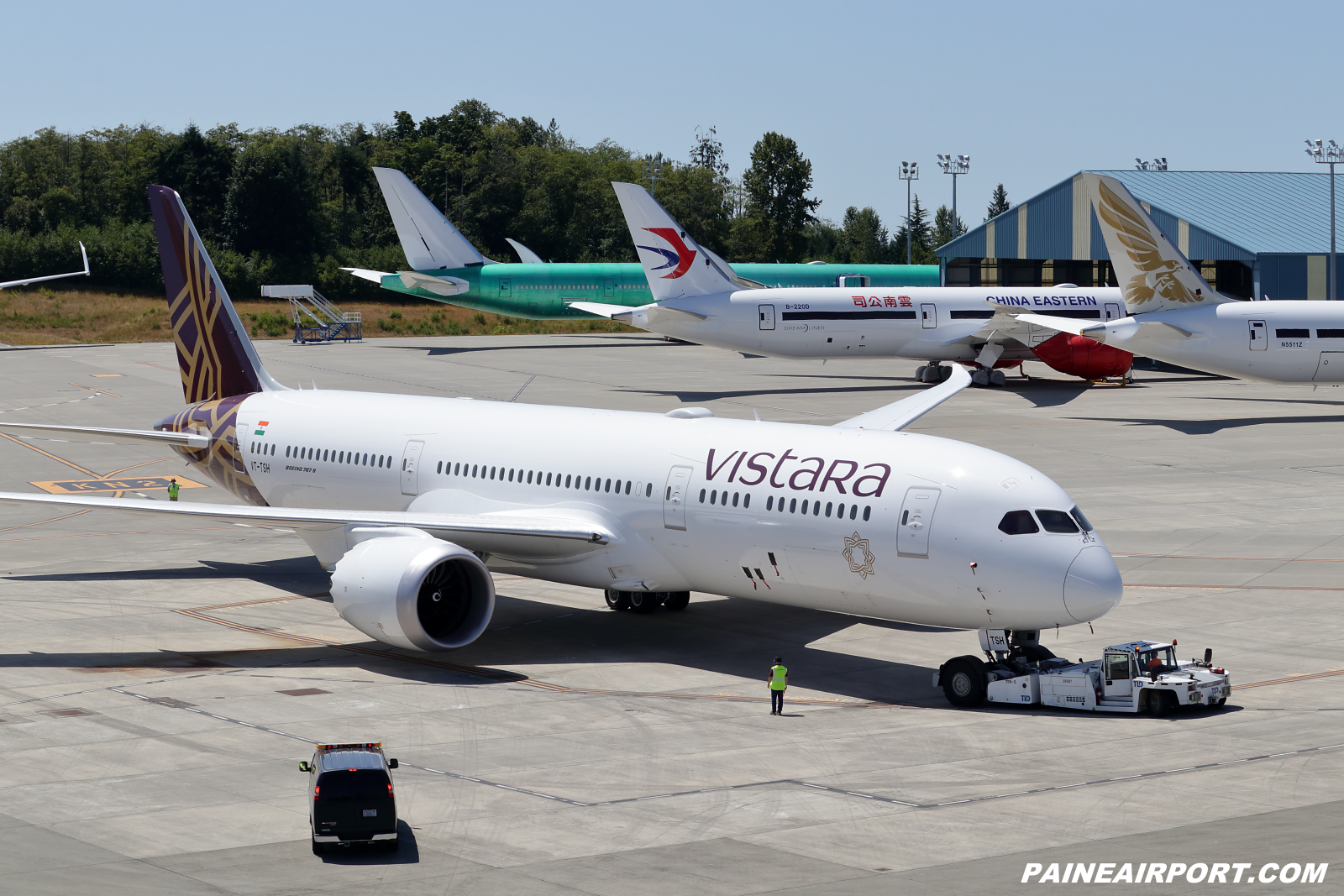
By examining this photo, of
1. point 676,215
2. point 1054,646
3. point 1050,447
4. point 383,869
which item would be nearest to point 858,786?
point 383,869

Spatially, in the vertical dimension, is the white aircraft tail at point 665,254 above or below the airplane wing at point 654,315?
above

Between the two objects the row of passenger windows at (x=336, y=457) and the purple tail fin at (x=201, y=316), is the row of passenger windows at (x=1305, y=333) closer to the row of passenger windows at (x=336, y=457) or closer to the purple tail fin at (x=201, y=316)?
the purple tail fin at (x=201, y=316)

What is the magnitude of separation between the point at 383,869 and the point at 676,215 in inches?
5813

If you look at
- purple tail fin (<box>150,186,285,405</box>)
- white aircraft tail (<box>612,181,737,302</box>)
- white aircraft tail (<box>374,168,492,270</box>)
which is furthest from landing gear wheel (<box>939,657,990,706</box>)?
white aircraft tail (<box>374,168,492,270</box>)

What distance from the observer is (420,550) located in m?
26.1

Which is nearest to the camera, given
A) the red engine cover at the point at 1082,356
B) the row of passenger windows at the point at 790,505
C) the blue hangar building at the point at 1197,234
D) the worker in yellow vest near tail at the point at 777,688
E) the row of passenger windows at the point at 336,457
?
the worker in yellow vest near tail at the point at 777,688

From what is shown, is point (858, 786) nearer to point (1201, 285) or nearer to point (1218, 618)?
point (1218, 618)

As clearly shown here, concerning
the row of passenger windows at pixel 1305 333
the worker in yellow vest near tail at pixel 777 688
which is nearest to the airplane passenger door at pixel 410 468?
the worker in yellow vest near tail at pixel 777 688

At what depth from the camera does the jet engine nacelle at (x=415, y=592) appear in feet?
83.9

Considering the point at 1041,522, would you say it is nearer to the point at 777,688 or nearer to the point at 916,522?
the point at 916,522

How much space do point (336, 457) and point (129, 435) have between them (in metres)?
4.90

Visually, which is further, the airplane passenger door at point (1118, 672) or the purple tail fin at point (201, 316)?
the purple tail fin at point (201, 316)
